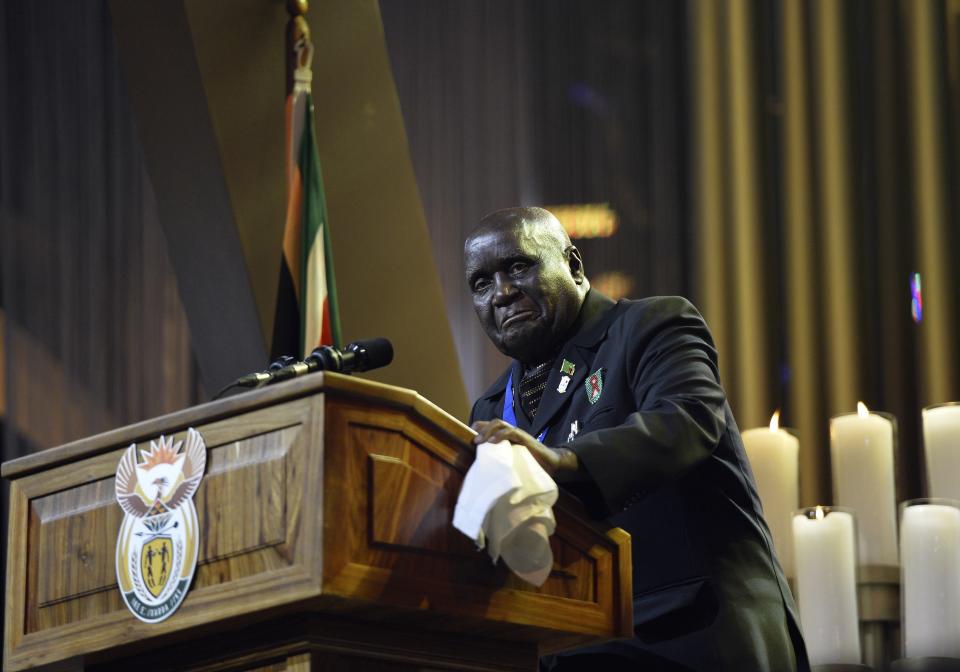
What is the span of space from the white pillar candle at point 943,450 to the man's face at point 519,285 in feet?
4.17

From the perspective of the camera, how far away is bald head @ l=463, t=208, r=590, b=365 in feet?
9.30

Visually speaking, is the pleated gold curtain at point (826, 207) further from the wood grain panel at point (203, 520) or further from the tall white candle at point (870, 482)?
the wood grain panel at point (203, 520)

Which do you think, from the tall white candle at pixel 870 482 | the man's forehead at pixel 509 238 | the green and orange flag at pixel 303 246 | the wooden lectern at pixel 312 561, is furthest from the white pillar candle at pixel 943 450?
the green and orange flag at pixel 303 246

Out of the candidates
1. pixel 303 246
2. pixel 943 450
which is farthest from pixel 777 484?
pixel 303 246

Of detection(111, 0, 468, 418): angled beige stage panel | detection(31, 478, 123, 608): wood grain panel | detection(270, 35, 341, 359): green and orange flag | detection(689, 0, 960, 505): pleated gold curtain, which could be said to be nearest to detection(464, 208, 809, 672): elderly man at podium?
detection(31, 478, 123, 608): wood grain panel

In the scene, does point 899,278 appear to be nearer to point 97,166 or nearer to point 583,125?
point 583,125

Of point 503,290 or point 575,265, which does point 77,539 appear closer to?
point 503,290

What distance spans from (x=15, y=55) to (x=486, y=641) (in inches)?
166

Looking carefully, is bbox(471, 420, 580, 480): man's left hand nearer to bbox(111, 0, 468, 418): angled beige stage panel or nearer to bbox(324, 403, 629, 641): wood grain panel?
bbox(324, 403, 629, 641): wood grain panel

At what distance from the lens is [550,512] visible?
2.10 m

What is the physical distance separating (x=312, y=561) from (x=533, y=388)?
3.50ft

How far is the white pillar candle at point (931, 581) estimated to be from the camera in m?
3.39

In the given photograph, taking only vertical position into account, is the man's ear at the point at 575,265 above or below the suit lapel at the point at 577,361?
above

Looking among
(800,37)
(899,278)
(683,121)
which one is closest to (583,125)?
(683,121)
